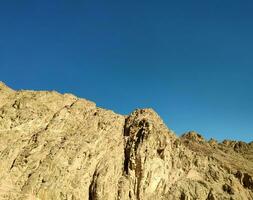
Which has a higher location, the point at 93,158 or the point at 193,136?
the point at 193,136

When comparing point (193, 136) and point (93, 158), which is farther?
point (193, 136)

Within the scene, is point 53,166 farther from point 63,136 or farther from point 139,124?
point 139,124

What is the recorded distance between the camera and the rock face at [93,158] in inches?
1555

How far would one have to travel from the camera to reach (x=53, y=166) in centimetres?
4012

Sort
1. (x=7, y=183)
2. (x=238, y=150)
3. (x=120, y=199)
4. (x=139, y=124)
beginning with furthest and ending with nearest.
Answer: (x=238, y=150) → (x=139, y=124) → (x=120, y=199) → (x=7, y=183)

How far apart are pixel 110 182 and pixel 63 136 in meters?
6.99

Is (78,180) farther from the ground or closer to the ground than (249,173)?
closer to the ground

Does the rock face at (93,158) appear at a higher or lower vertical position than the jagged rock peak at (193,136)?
lower

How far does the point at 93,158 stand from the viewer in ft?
140

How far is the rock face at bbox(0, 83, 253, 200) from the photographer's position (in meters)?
39.5

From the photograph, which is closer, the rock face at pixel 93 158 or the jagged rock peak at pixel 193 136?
the rock face at pixel 93 158

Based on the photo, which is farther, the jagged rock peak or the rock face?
the jagged rock peak

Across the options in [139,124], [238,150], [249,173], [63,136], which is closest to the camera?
[63,136]

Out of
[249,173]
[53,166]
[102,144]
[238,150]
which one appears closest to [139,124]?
[102,144]
